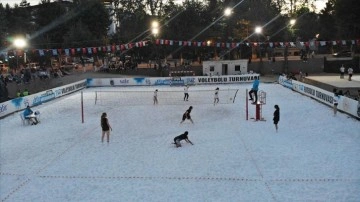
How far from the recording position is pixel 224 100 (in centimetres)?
2983

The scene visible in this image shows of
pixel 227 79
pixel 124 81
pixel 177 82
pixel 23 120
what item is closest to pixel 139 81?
pixel 124 81

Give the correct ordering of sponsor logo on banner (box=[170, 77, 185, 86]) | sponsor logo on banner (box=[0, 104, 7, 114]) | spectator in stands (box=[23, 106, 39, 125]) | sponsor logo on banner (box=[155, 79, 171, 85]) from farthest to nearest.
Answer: sponsor logo on banner (box=[155, 79, 171, 85]) < sponsor logo on banner (box=[170, 77, 185, 86]) < sponsor logo on banner (box=[0, 104, 7, 114]) < spectator in stands (box=[23, 106, 39, 125])

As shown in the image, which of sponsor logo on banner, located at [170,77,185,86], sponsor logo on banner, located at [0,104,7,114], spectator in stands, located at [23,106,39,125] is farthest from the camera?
sponsor logo on banner, located at [170,77,185,86]

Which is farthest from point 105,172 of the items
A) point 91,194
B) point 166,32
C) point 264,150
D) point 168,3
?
point 168,3

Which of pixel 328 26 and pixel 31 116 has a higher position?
pixel 328 26

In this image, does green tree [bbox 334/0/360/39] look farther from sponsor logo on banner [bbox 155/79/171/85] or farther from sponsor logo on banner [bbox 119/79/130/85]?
sponsor logo on banner [bbox 119/79/130/85]

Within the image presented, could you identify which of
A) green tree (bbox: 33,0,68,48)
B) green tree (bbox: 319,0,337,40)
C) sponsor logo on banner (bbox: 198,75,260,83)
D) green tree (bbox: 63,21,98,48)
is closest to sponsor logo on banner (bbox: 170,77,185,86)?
sponsor logo on banner (bbox: 198,75,260,83)

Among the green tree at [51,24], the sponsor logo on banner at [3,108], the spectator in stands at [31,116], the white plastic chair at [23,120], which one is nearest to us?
the spectator in stands at [31,116]

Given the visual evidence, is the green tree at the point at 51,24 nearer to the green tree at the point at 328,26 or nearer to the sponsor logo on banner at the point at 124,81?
the sponsor logo on banner at the point at 124,81

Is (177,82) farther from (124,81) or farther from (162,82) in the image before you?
(124,81)

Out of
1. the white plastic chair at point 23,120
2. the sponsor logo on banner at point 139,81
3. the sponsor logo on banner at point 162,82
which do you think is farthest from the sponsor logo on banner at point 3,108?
the sponsor logo on banner at point 162,82

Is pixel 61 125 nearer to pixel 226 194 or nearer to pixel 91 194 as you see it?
pixel 91 194

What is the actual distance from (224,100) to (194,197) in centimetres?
1929

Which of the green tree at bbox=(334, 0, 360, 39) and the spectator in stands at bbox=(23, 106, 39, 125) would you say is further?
the green tree at bbox=(334, 0, 360, 39)
